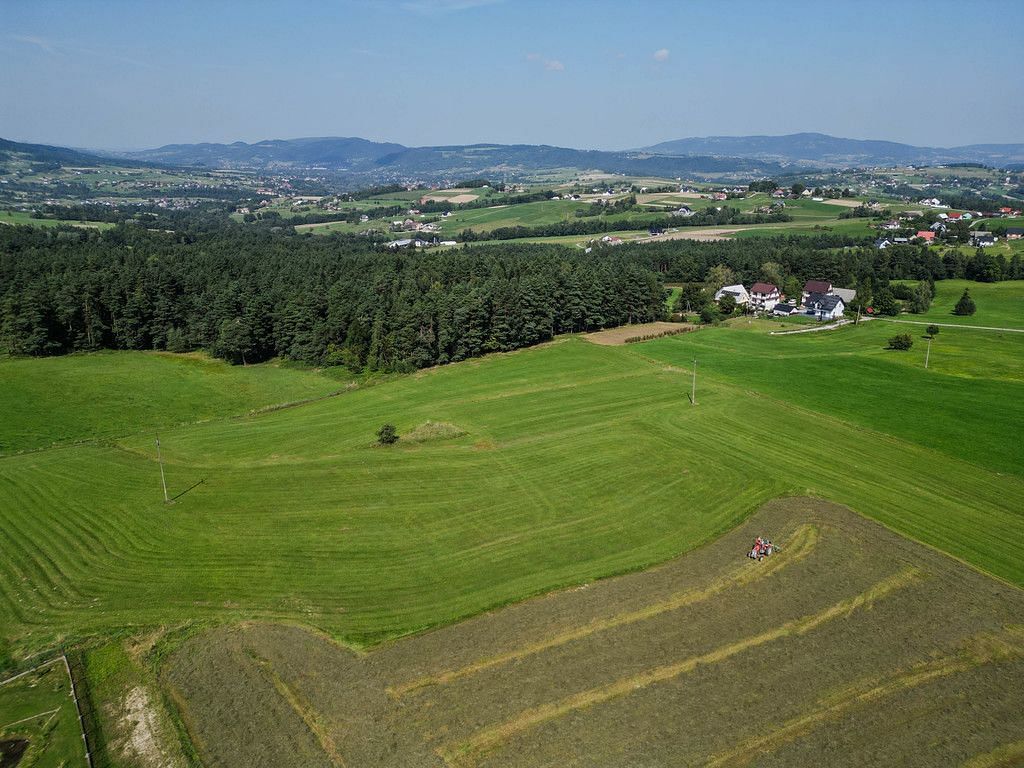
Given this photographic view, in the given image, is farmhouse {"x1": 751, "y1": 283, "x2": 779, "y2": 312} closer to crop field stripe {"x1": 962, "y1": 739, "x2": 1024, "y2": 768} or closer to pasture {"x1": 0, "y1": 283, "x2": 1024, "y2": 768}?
pasture {"x1": 0, "y1": 283, "x2": 1024, "y2": 768}

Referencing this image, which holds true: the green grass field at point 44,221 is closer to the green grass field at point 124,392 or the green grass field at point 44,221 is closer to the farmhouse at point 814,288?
the green grass field at point 124,392

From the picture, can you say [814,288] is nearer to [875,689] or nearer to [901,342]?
[901,342]

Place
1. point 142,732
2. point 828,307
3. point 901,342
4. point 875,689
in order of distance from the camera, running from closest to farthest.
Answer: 1. point 142,732
2. point 875,689
3. point 901,342
4. point 828,307

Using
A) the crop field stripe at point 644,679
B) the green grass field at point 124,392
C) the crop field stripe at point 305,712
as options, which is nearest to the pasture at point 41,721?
the crop field stripe at point 305,712

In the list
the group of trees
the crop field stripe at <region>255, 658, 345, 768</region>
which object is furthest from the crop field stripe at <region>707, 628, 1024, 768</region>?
the group of trees

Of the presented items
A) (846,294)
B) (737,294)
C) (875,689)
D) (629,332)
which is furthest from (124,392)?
(846,294)
